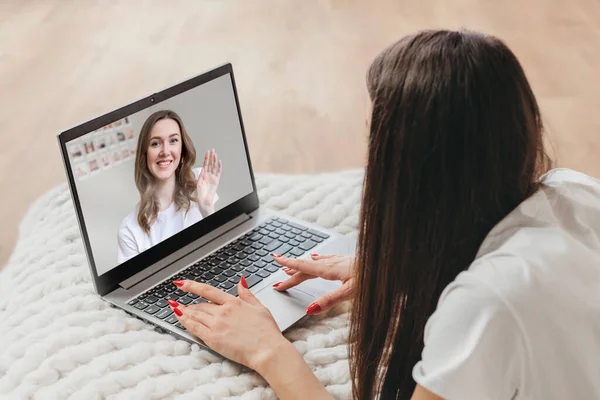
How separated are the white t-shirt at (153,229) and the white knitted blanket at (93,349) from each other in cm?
8

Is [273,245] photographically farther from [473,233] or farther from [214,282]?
[473,233]

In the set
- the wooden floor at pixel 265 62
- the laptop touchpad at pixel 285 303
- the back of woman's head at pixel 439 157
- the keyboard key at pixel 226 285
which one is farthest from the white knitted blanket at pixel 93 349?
the wooden floor at pixel 265 62

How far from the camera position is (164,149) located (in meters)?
1.19

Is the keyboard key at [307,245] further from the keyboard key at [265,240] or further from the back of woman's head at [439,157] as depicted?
the back of woman's head at [439,157]

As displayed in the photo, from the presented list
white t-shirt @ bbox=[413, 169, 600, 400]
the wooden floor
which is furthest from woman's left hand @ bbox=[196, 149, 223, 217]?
the wooden floor

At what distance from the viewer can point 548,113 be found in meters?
2.29

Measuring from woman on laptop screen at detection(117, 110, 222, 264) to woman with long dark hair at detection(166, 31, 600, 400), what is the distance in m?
0.40

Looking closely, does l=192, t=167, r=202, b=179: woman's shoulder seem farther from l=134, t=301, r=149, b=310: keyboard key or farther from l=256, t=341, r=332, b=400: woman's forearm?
l=256, t=341, r=332, b=400: woman's forearm

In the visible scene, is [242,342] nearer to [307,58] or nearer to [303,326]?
[303,326]

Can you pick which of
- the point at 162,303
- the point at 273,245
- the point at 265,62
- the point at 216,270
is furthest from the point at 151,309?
the point at 265,62

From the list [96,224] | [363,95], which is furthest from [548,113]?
[96,224]

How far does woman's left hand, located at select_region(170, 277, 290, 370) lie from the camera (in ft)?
3.24

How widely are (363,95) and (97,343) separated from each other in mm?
1576

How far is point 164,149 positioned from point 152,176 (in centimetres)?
4
